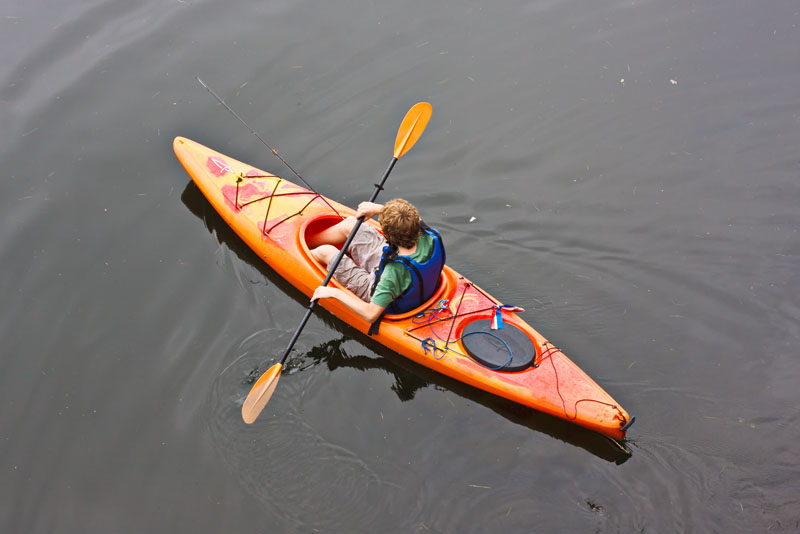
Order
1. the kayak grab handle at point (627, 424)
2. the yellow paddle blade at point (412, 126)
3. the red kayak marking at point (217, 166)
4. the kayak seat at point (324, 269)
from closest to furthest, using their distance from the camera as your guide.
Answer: the kayak grab handle at point (627, 424)
the kayak seat at point (324, 269)
the yellow paddle blade at point (412, 126)
the red kayak marking at point (217, 166)

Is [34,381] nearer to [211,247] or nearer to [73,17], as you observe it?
A: [211,247]

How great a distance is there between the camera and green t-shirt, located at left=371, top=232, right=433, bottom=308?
Result: 454 cm

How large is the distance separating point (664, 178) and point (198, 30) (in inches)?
217

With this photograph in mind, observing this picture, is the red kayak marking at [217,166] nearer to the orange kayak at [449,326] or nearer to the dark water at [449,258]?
the orange kayak at [449,326]

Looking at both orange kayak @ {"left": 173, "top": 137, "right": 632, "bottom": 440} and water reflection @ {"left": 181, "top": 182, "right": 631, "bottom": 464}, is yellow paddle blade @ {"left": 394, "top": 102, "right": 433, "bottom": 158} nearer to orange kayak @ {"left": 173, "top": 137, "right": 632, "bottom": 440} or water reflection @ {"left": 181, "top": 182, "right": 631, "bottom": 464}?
orange kayak @ {"left": 173, "top": 137, "right": 632, "bottom": 440}

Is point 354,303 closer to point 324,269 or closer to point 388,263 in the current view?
point 388,263

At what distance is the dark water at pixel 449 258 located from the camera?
4.37 metres

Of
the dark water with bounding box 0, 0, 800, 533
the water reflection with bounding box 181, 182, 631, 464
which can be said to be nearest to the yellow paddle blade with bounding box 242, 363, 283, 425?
the dark water with bounding box 0, 0, 800, 533

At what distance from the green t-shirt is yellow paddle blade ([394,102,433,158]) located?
1200 millimetres

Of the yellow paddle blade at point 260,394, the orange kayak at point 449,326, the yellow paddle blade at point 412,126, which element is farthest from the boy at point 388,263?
the yellow paddle blade at point 412,126

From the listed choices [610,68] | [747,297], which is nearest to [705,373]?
[747,297]

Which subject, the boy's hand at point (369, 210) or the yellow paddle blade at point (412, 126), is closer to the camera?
the boy's hand at point (369, 210)

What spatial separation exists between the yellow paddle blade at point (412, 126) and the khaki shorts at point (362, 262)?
730 millimetres

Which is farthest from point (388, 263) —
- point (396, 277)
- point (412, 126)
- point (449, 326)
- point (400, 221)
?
point (412, 126)
